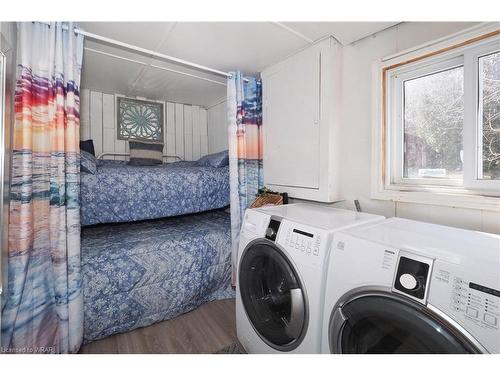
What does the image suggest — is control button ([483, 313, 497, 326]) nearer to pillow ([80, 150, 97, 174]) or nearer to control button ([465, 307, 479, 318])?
control button ([465, 307, 479, 318])

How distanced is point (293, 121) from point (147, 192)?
1348 millimetres

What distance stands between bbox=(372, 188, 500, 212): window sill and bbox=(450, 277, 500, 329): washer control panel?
758 millimetres

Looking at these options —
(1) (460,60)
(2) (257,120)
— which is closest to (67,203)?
(2) (257,120)

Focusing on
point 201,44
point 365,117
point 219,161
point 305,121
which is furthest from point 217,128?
point 365,117

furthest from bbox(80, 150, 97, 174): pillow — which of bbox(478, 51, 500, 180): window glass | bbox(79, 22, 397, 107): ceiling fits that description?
bbox(478, 51, 500, 180): window glass

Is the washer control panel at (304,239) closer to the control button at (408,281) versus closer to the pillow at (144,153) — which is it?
the control button at (408,281)

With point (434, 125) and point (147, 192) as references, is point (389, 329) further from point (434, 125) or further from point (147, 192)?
point (147, 192)

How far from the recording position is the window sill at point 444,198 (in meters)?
1.15

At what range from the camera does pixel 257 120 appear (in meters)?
2.25

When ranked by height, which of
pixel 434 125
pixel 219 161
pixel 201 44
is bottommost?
pixel 219 161

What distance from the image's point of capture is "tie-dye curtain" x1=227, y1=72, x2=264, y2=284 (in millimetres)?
2104

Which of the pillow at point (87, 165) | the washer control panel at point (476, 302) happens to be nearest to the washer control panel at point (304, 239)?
the washer control panel at point (476, 302)

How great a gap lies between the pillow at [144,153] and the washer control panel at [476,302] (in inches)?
122

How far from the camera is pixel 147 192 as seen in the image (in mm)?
1963
